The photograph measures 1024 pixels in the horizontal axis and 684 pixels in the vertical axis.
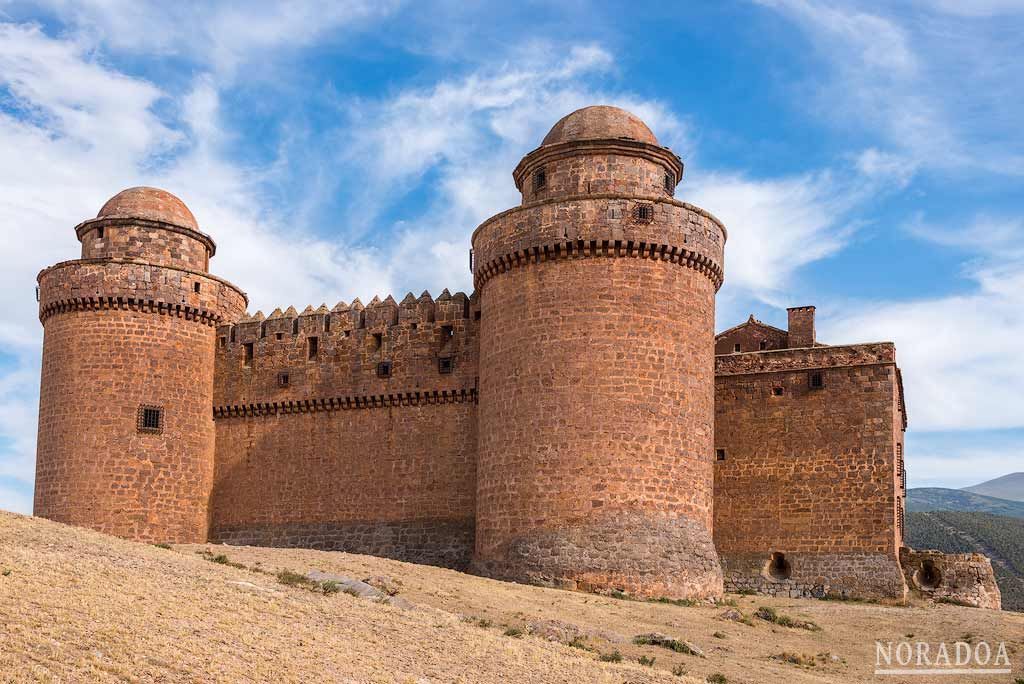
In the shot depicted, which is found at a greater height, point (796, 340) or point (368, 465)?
point (796, 340)

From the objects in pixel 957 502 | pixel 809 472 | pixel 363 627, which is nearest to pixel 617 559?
pixel 809 472

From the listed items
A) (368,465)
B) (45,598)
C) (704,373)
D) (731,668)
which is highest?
(704,373)

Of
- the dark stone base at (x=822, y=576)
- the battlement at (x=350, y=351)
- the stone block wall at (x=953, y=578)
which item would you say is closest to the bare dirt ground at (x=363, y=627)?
the dark stone base at (x=822, y=576)

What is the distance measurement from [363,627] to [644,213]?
12899 mm

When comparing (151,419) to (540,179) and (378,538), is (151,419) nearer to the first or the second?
(378,538)

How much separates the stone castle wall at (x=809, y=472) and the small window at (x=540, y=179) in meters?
6.30

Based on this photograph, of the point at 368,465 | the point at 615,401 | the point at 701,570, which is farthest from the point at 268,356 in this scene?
the point at 701,570

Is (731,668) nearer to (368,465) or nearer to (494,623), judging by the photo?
(494,623)

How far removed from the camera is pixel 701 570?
82.3 ft

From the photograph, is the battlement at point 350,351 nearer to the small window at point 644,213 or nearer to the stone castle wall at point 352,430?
the stone castle wall at point 352,430

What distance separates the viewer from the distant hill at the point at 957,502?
5566 inches

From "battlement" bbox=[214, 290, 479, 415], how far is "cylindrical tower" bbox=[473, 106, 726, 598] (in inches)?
87.3

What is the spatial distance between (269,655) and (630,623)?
9.04 meters

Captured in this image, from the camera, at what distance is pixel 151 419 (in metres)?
30.6
